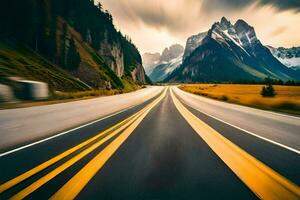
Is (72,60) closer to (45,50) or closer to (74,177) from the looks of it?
(45,50)

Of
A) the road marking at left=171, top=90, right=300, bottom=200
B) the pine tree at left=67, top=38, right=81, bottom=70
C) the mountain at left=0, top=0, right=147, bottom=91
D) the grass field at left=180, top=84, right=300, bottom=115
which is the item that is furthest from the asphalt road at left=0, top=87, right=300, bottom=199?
the pine tree at left=67, top=38, right=81, bottom=70

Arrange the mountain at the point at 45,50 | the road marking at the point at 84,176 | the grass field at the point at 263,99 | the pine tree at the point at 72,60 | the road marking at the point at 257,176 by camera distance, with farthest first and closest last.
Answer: the pine tree at the point at 72,60, the mountain at the point at 45,50, the grass field at the point at 263,99, the road marking at the point at 257,176, the road marking at the point at 84,176

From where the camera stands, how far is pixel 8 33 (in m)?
58.5

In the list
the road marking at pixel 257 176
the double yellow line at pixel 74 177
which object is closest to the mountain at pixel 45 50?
the double yellow line at pixel 74 177

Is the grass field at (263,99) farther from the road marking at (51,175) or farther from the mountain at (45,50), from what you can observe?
the mountain at (45,50)

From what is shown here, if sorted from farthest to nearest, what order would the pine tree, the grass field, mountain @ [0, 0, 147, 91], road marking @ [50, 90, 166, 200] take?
1. the pine tree
2. mountain @ [0, 0, 147, 91]
3. the grass field
4. road marking @ [50, 90, 166, 200]

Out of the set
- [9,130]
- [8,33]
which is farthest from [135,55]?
[9,130]

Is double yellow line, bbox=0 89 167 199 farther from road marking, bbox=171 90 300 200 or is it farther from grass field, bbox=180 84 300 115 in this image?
grass field, bbox=180 84 300 115

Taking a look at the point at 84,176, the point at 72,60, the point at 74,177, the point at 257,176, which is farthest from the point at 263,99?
the point at 72,60

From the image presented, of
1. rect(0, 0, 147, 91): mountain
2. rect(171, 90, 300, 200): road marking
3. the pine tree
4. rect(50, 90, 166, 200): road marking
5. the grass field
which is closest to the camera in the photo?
rect(50, 90, 166, 200): road marking

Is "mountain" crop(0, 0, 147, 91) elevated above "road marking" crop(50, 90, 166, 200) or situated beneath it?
elevated above

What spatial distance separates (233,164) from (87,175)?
2530 mm

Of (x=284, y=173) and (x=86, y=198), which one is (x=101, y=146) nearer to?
(x=86, y=198)

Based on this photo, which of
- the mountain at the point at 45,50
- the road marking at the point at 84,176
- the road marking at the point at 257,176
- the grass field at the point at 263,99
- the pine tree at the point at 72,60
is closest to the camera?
the road marking at the point at 84,176
